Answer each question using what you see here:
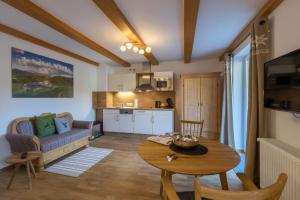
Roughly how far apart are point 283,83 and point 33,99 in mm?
4155

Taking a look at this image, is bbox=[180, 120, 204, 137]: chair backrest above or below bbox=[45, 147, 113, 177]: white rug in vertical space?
above

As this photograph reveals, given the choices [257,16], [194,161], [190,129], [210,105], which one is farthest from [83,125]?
[257,16]

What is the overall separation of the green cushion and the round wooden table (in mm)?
2459

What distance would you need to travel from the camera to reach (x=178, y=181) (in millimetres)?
2352

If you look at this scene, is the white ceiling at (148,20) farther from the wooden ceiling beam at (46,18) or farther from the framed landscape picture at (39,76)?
the framed landscape picture at (39,76)

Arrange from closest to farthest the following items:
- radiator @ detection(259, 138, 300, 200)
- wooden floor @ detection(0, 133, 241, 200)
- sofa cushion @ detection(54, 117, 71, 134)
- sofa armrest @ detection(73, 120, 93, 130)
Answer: radiator @ detection(259, 138, 300, 200) → wooden floor @ detection(0, 133, 241, 200) → sofa cushion @ detection(54, 117, 71, 134) → sofa armrest @ detection(73, 120, 93, 130)

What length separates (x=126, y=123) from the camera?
4.95m

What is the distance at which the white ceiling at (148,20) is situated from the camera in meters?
2.03

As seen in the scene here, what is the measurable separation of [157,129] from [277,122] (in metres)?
3.13

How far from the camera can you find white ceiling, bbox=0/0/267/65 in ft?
6.66

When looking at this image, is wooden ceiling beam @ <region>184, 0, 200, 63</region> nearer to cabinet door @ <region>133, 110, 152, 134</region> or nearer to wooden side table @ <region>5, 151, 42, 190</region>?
cabinet door @ <region>133, 110, 152, 134</region>

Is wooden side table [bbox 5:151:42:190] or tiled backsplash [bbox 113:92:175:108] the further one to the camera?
tiled backsplash [bbox 113:92:175:108]

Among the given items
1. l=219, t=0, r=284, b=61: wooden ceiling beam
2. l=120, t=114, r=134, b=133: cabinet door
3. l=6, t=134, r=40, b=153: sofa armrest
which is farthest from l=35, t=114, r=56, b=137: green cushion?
l=219, t=0, r=284, b=61: wooden ceiling beam

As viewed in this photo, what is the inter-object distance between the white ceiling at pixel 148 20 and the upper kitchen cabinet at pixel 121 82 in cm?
173
